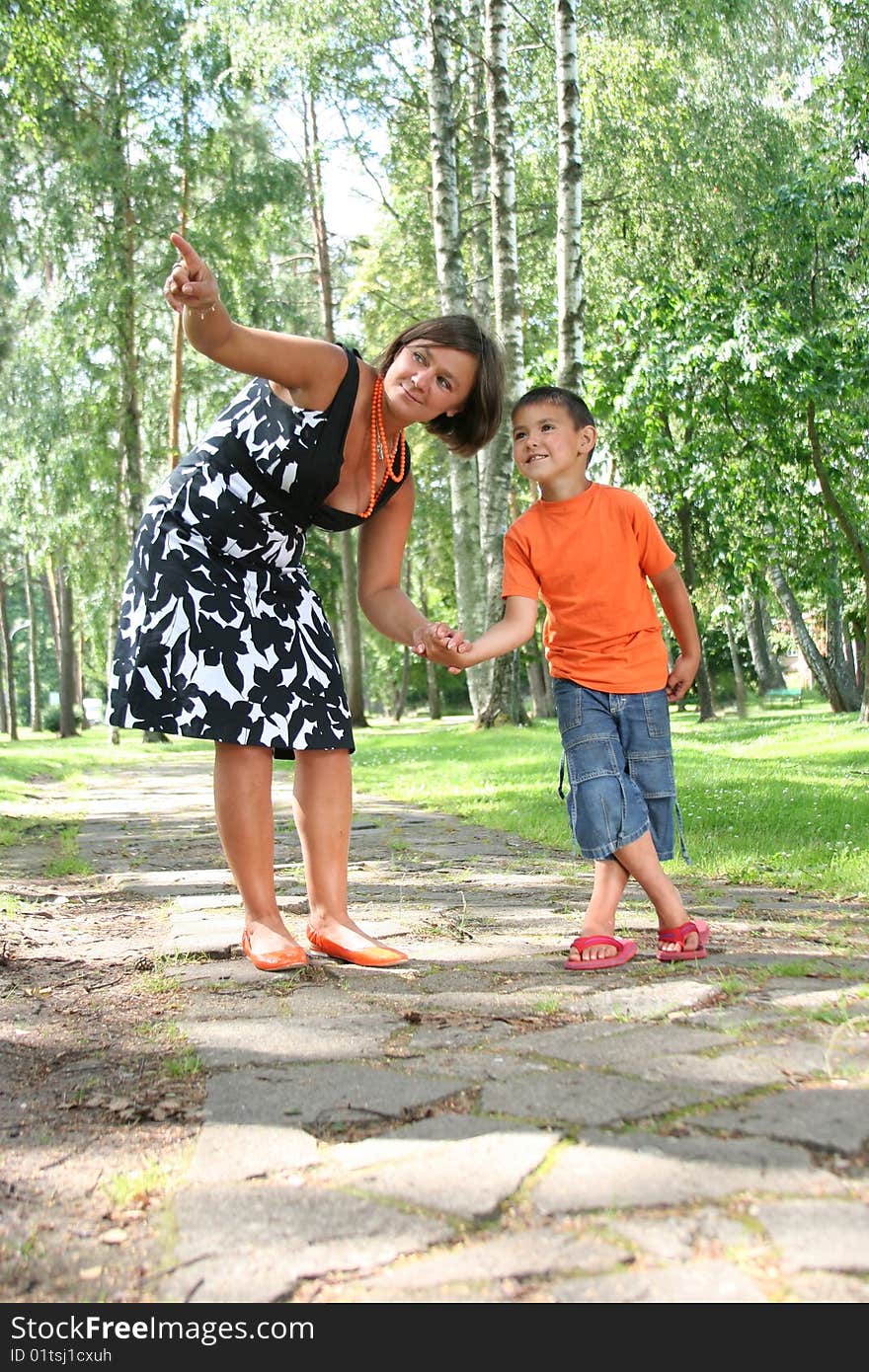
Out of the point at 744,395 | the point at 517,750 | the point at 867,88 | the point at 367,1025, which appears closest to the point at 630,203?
the point at 744,395

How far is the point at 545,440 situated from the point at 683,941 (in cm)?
158

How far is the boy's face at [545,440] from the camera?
12.7ft

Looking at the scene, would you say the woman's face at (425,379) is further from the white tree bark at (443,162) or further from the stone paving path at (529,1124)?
the white tree bark at (443,162)

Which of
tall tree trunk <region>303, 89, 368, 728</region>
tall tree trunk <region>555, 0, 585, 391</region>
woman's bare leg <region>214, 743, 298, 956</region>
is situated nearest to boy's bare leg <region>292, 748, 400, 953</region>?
woman's bare leg <region>214, 743, 298, 956</region>

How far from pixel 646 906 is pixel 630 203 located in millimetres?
17095

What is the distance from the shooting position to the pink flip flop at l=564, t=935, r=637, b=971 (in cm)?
349

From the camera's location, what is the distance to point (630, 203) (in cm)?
1953

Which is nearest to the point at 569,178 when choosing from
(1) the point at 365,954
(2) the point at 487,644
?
(2) the point at 487,644

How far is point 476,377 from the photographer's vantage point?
3709 millimetres

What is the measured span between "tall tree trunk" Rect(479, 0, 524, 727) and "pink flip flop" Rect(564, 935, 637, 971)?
11057mm

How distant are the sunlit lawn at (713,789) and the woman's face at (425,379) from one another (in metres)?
2.61

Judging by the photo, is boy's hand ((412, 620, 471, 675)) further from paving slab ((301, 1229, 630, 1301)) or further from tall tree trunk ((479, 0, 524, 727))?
tall tree trunk ((479, 0, 524, 727))

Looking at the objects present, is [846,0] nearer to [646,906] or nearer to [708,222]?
[708,222]

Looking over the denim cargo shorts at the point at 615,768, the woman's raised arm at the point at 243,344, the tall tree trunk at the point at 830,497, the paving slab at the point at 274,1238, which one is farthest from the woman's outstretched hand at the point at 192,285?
the tall tree trunk at the point at 830,497
